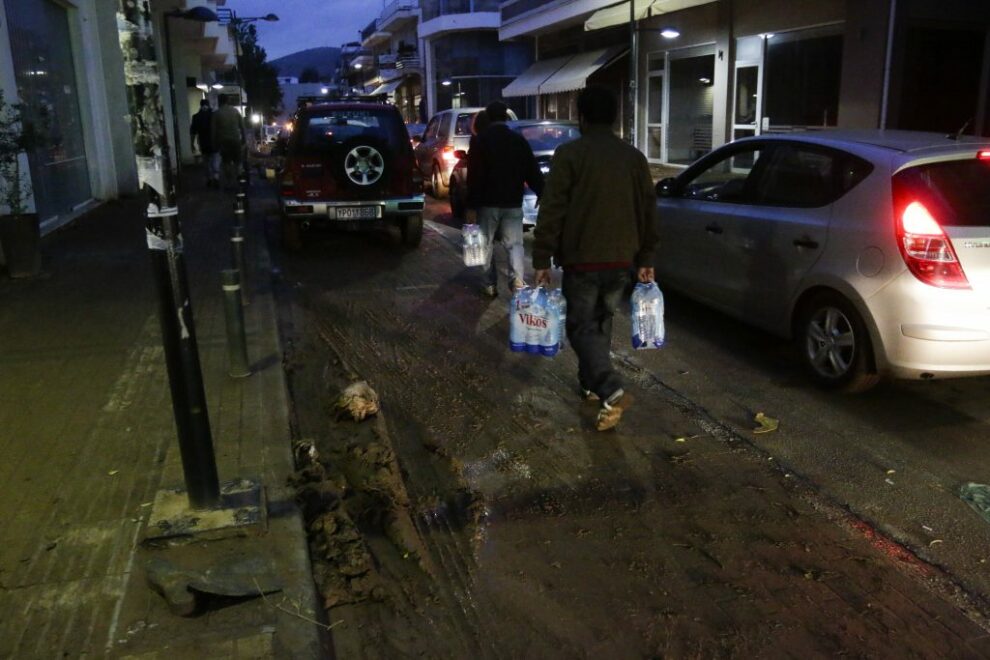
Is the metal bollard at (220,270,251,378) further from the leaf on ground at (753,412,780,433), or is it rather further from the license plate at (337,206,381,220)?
the license plate at (337,206,381,220)

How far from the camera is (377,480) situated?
14.8 ft

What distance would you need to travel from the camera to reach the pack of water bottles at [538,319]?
17.0ft

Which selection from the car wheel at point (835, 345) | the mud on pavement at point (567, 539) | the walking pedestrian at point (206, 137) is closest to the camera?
the mud on pavement at point (567, 539)

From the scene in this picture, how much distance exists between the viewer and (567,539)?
390cm

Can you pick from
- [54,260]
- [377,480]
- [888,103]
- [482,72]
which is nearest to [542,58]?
[482,72]

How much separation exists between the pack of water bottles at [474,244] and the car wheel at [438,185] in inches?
369

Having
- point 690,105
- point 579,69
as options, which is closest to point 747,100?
point 690,105

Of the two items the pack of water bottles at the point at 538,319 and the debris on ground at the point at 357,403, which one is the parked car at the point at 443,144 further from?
the pack of water bottles at the point at 538,319

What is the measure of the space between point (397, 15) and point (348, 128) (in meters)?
44.6

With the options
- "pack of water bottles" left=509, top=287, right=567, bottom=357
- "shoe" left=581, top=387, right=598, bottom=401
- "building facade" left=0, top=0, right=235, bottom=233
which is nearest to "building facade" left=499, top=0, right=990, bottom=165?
"shoe" left=581, top=387, right=598, bottom=401

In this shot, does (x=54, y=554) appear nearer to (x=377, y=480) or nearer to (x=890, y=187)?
(x=377, y=480)

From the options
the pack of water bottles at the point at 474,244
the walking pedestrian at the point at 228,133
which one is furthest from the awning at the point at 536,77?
the pack of water bottles at the point at 474,244

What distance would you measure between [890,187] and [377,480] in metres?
3.51

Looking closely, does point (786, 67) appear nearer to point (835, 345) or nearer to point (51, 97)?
point (51, 97)
